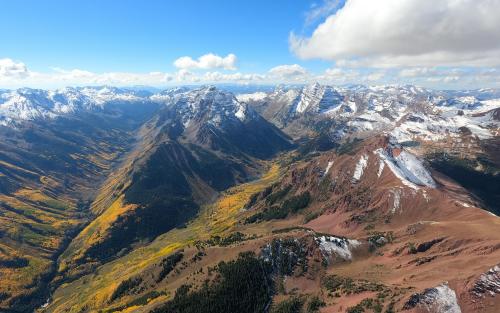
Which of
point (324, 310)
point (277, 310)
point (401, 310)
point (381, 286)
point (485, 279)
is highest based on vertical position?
point (485, 279)

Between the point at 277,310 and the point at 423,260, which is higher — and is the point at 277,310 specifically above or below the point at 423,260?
below

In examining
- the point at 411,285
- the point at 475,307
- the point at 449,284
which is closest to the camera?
the point at 475,307

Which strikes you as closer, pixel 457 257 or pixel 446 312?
pixel 446 312

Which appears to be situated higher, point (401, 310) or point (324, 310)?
point (401, 310)

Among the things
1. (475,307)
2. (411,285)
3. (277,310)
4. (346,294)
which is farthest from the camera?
(277,310)

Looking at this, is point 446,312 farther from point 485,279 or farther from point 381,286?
point 381,286

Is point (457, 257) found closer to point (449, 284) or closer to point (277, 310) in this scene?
point (449, 284)

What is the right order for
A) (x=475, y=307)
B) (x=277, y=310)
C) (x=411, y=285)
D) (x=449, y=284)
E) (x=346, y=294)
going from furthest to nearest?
(x=277, y=310) < (x=346, y=294) < (x=411, y=285) < (x=449, y=284) < (x=475, y=307)

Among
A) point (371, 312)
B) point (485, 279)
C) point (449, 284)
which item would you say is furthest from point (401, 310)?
point (485, 279)

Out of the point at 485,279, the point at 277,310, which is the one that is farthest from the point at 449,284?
the point at 277,310
